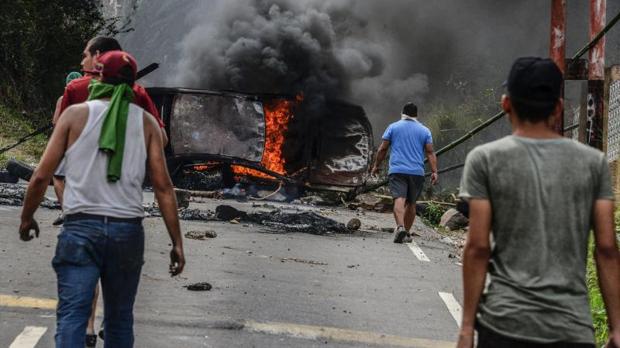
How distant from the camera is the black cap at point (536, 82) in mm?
2988

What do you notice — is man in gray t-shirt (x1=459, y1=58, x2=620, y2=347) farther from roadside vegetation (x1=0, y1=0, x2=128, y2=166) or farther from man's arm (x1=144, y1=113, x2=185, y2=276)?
roadside vegetation (x1=0, y1=0, x2=128, y2=166)

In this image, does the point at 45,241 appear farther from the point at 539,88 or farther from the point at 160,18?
the point at 160,18

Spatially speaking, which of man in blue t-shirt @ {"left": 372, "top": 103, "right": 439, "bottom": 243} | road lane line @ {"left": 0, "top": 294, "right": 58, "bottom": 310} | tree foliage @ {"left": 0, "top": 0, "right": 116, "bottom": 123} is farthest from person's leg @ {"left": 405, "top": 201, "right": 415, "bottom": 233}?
tree foliage @ {"left": 0, "top": 0, "right": 116, "bottom": 123}

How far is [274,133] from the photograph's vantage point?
64.7 ft

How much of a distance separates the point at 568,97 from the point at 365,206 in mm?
10397

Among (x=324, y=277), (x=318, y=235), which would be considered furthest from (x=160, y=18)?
(x=324, y=277)

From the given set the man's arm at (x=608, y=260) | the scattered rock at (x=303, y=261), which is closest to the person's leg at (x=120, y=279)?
the man's arm at (x=608, y=260)

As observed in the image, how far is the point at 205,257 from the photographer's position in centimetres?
948

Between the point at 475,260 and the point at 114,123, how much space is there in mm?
1711

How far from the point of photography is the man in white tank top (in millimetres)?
3861

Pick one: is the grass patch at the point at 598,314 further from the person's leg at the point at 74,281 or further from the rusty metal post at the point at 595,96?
the person's leg at the point at 74,281

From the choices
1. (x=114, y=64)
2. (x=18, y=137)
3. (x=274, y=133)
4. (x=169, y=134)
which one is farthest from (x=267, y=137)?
(x=114, y=64)

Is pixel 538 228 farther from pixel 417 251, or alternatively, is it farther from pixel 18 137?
pixel 18 137

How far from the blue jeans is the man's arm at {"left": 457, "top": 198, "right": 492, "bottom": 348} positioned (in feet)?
5.19
